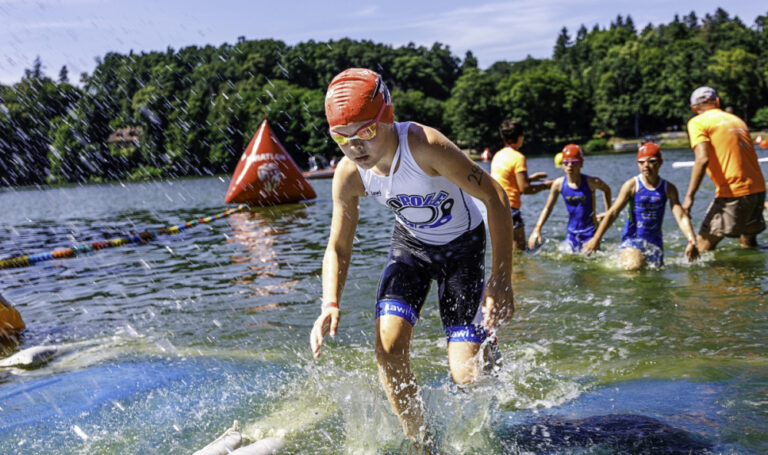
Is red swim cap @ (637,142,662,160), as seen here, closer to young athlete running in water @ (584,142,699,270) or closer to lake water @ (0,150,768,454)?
young athlete running in water @ (584,142,699,270)

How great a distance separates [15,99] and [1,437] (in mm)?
95928

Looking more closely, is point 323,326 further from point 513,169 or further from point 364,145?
point 513,169

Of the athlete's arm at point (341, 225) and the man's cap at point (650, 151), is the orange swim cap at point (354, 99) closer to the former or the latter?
the athlete's arm at point (341, 225)

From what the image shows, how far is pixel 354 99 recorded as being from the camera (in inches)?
122

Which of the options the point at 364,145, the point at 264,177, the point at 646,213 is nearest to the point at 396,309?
the point at 364,145

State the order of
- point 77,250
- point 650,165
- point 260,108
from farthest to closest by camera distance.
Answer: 1. point 260,108
2. point 77,250
3. point 650,165

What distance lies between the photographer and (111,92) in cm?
9762

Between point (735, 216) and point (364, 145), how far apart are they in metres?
7.19

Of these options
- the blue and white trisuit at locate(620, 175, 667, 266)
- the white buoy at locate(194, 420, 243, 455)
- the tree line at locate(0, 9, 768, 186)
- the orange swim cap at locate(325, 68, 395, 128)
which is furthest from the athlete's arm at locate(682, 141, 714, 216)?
the tree line at locate(0, 9, 768, 186)

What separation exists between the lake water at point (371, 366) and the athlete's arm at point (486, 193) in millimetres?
666

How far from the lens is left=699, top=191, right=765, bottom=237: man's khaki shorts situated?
8.53 m

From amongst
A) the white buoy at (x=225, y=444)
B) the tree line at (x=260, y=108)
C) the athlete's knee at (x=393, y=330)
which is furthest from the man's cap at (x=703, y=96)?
the tree line at (x=260, y=108)

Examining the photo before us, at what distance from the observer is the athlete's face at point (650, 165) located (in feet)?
26.0

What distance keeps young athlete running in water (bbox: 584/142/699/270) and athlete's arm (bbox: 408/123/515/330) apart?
16.8 ft
